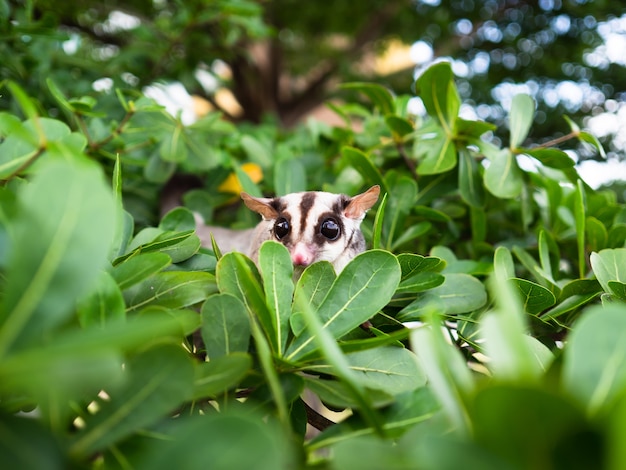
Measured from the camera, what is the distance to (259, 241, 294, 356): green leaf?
1.73ft

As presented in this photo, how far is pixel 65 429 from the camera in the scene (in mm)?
386

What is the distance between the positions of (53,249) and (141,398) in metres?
0.14

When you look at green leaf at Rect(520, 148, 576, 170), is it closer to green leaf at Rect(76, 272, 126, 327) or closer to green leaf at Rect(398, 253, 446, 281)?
green leaf at Rect(398, 253, 446, 281)

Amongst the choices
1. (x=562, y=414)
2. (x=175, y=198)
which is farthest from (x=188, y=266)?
(x=175, y=198)

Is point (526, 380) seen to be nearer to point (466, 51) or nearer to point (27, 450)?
point (27, 450)

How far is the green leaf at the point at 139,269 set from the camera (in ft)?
1.66

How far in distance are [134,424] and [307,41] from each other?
11.5 feet

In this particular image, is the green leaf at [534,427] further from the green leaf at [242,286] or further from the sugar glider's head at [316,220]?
the sugar glider's head at [316,220]

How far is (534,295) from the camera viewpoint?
2.22ft

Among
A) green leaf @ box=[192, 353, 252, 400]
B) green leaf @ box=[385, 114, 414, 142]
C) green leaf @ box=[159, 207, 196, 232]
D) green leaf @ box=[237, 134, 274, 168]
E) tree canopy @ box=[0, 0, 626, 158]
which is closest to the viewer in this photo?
green leaf @ box=[192, 353, 252, 400]

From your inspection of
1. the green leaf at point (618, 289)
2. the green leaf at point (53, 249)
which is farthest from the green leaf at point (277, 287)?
the green leaf at point (618, 289)

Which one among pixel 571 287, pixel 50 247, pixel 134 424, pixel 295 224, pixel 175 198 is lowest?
pixel 175 198

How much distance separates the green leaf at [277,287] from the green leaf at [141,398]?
0.15 metres

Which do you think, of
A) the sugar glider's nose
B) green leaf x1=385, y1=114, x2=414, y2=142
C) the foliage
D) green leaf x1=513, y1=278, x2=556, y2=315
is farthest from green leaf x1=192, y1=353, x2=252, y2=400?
green leaf x1=385, y1=114, x2=414, y2=142
